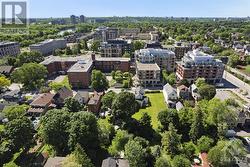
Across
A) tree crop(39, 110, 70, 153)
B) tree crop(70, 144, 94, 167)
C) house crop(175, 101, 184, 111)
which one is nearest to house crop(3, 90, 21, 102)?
tree crop(39, 110, 70, 153)

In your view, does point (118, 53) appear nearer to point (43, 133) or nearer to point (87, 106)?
point (87, 106)

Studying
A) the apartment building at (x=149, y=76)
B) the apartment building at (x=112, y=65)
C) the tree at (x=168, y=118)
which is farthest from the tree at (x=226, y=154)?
the apartment building at (x=112, y=65)

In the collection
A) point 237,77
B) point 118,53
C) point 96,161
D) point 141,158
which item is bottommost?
point 96,161

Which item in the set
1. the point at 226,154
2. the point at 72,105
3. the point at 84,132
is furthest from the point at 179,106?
the point at 84,132

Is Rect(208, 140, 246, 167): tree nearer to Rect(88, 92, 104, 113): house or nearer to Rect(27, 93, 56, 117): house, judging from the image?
Rect(88, 92, 104, 113): house

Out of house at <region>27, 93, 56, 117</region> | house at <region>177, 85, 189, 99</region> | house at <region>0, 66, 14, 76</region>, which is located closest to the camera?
house at <region>27, 93, 56, 117</region>

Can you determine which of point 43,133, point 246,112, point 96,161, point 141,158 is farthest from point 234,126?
point 43,133

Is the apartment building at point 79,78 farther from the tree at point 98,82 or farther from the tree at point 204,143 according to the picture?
the tree at point 204,143
